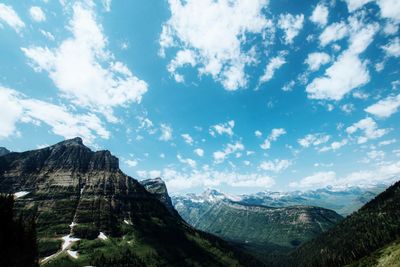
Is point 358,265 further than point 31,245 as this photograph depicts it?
Yes

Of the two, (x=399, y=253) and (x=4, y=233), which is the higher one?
(x=4, y=233)

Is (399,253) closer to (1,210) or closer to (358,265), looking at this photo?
(358,265)

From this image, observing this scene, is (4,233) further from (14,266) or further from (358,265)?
(358,265)

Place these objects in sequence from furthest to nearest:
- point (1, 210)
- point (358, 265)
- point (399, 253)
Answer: point (358, 265) → point (399, 253) → point (1, 210)

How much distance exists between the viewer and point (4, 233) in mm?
76125

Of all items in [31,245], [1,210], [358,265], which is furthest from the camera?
[358,265]

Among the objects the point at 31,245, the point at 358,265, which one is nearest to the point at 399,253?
the point at 358,265

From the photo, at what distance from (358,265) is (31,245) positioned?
15515 cm

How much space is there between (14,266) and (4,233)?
930 cm

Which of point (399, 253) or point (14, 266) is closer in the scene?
point (14, 266)

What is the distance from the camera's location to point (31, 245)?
90562 millimetres

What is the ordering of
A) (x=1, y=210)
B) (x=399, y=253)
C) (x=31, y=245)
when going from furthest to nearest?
(x=399, y=253)
(x=31, y=245)
(x=1, y=210)

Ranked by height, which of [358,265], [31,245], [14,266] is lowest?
[358,265]

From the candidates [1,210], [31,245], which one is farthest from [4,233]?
[31,245]
